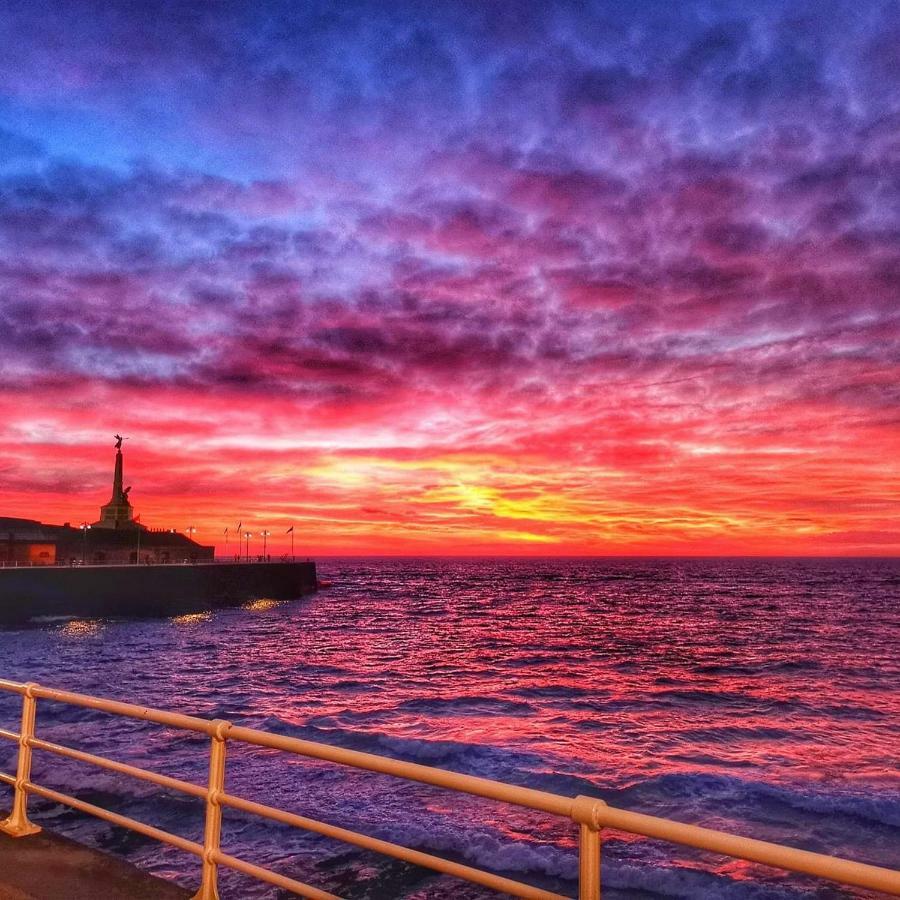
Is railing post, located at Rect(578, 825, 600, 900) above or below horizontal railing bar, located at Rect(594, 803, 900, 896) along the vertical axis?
below

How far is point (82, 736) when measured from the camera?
17.1 meters

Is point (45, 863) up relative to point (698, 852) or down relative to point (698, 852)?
up

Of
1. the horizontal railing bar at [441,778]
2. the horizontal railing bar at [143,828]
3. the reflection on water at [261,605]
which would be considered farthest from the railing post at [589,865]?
the reflection on water at [261,605]

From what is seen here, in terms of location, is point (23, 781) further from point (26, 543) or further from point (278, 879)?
point (26, 543)

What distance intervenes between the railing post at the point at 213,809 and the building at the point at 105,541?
67.4 meters

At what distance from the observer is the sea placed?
10555 mm

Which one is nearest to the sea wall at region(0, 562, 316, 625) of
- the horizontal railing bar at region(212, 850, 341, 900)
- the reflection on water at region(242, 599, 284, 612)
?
the reflection on water at region(242, 599, 284, 612)

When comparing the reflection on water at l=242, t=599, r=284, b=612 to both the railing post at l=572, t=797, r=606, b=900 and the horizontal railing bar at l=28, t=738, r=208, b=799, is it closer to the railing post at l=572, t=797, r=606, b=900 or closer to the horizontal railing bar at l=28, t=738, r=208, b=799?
the horizontal railing bar at l=28, t=738, r=208, b=799

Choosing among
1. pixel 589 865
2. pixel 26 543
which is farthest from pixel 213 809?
pixel 26 543

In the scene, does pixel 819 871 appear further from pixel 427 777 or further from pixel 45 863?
pixel 45 863

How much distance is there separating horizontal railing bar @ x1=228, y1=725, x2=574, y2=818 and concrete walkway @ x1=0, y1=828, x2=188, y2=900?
1.32 m

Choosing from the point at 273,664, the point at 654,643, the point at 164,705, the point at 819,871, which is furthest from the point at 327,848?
the point at 654,643

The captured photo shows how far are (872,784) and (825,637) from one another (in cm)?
4038

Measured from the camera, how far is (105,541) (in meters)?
77.8
